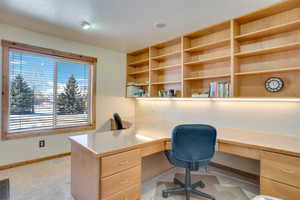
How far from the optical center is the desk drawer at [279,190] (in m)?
1.37

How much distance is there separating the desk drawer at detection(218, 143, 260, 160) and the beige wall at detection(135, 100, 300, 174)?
0.77m

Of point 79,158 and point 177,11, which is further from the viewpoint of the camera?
point 177,11

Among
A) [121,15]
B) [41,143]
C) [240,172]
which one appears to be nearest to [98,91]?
[41,143]

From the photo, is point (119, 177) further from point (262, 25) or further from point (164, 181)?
point (262, 25)

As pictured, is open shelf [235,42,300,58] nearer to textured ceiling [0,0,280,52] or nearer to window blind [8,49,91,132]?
textured ceiling [0,0,280,52]

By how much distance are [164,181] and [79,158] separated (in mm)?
1284

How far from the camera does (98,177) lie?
1322 mm

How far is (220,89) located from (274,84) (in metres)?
0.66

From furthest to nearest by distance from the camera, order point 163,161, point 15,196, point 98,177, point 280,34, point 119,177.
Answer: point 163,161, point 280,34, point 15,196, point 119,177, point 98,177

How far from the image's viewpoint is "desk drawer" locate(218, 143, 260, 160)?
1.60 m

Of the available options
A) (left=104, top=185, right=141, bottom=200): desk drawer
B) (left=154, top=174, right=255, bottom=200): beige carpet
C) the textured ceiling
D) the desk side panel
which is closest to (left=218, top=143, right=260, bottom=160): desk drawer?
(left=154, top=174, right=255, bottom=200): beige carpet

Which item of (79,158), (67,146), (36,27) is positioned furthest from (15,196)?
(36,27)

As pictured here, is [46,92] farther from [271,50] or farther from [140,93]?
[271,50]

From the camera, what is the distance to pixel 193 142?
163 cm
